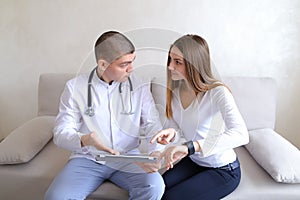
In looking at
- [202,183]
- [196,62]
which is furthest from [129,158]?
[196,62]

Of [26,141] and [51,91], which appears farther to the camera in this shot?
[51,91]

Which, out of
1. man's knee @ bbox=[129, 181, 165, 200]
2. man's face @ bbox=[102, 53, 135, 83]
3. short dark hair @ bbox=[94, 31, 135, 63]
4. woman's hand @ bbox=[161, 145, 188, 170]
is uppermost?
short dark hair @ bbox=[94, 31, 135, 63]

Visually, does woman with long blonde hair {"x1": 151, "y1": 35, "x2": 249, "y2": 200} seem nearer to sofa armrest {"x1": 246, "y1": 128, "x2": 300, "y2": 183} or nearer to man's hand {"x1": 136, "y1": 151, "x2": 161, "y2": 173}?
man's hand {"x1": 136, "y1": 151, "x2": 161, "y2": 173}

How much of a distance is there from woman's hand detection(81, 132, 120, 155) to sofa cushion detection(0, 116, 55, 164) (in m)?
0.46

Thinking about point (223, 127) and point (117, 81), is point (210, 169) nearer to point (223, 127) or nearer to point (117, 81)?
point (223, 127)

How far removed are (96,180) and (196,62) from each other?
0.69m

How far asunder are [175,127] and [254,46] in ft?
3.31

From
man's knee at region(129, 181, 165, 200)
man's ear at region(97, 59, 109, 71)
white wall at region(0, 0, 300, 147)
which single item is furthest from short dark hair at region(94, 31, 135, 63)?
white wall at region(0, 0, 300, 147)

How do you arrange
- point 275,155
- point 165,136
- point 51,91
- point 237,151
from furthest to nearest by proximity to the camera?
point 51,91, point 237,151, point 275,155, point 165,136

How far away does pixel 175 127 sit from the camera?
54.7 inches

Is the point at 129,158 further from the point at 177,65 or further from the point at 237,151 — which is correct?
the point at 237,151

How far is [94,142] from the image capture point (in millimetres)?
1221

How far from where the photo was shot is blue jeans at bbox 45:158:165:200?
1.26 meters

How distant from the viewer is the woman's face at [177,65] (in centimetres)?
128
